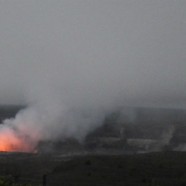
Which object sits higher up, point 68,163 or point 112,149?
point 112,149

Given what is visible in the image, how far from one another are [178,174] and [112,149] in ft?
105

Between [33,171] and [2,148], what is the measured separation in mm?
26789

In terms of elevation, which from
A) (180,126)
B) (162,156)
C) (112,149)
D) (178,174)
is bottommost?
(178,174)

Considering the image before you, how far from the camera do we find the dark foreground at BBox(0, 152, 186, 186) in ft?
155

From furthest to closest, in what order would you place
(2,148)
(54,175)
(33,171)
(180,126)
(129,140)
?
(180,126) < (129,140) < (2,148) < (33,171) < (54,175)

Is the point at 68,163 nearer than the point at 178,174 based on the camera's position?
No

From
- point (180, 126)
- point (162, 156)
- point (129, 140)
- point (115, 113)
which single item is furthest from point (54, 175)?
point (115, 113)

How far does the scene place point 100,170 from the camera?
54906 millimetres

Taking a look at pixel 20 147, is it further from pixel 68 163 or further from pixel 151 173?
pixel 151 173

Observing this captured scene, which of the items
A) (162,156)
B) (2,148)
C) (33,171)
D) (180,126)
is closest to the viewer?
(33,171)

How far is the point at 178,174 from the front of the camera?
54094mm

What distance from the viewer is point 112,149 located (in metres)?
85.6

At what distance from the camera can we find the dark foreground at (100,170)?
47.3 meters

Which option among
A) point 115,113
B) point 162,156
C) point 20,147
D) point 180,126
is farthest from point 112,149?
→ point 115,113
